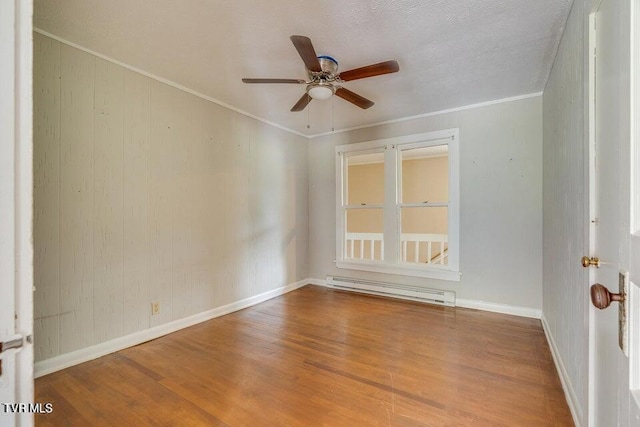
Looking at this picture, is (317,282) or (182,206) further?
(317,282)

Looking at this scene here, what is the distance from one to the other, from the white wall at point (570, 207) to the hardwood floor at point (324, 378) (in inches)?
12.0

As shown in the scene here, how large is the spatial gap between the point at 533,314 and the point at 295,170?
3591mm

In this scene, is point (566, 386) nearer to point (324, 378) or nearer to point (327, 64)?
point (324, 378)

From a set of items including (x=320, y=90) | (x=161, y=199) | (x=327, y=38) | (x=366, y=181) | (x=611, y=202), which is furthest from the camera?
(x=366, y=181)

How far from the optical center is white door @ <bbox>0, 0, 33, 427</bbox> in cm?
61

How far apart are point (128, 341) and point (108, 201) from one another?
4.09 ft

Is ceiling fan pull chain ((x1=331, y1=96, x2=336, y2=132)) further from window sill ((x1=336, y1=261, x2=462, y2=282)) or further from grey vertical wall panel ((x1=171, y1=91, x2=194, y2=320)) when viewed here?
window sill ((x1=336, y1=261, x2=462, y2=282))

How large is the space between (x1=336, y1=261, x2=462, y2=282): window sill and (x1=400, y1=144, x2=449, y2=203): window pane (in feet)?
9.37

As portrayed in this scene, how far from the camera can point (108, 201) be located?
7.99 ft

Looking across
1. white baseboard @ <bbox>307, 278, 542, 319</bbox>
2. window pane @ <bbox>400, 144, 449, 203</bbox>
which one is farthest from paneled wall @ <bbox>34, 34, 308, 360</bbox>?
window pane @ <bbox>400, 144, 449, 203</bbox>

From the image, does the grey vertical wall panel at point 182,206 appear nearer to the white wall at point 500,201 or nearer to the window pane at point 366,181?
the white wall at point 500,201

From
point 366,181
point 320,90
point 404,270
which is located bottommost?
point 404,270

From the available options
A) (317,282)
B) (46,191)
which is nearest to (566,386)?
(317,282)

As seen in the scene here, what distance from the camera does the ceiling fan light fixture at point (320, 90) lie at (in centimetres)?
227
